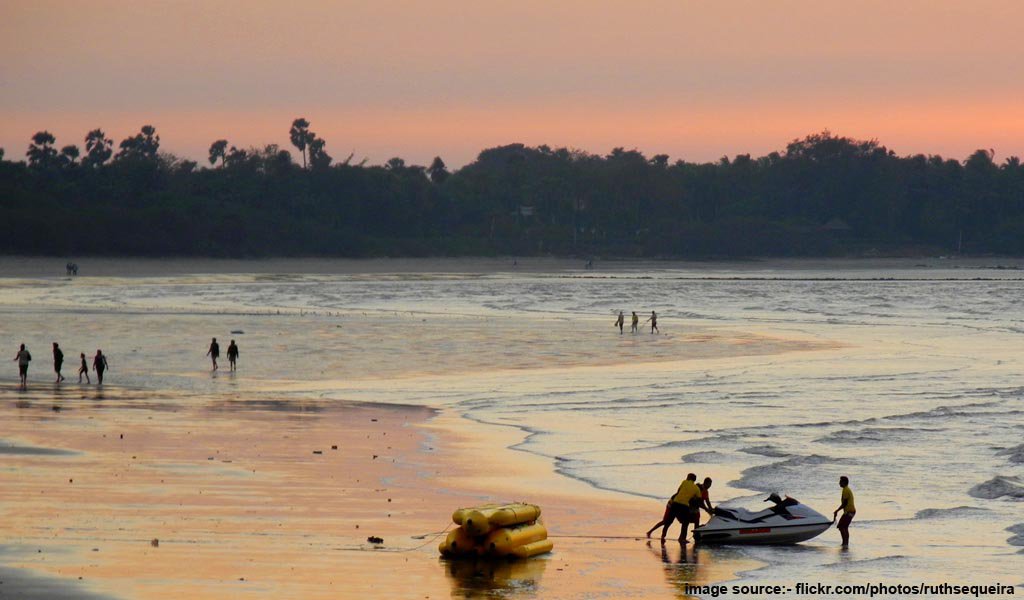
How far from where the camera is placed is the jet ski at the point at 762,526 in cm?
1962

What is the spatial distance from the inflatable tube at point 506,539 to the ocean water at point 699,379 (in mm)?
2773

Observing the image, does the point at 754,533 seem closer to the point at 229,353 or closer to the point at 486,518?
the point at 486,518

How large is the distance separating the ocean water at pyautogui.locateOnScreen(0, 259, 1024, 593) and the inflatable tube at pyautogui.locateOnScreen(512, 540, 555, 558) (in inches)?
101

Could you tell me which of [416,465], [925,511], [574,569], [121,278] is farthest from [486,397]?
[121,278]

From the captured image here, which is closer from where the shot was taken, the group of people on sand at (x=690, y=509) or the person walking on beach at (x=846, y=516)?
the group of people on sand at (x=690, y=509)

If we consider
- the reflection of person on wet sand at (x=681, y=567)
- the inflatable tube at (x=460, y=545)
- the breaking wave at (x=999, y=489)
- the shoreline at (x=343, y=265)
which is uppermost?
the shoreline at (x=343, y=265)

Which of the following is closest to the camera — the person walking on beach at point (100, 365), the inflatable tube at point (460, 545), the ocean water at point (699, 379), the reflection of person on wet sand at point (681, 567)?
the reflection of person on wet sand at point (681, 567)

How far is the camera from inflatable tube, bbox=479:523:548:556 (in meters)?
18.1

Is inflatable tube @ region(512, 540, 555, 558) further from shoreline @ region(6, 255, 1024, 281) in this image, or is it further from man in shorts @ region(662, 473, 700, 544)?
shoreline @ region(6, 255, 1024, 281)

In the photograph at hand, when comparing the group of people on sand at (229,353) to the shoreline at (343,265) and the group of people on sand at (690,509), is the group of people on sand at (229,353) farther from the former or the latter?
the shoreline at (343,265)

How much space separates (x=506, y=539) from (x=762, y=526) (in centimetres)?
382

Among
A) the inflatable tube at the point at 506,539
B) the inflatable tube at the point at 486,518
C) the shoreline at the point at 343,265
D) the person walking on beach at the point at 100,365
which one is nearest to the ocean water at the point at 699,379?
the person walking on beach at the point at 100,365

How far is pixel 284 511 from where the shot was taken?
67.4 feet

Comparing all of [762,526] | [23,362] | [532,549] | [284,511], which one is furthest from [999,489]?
[23,362]
